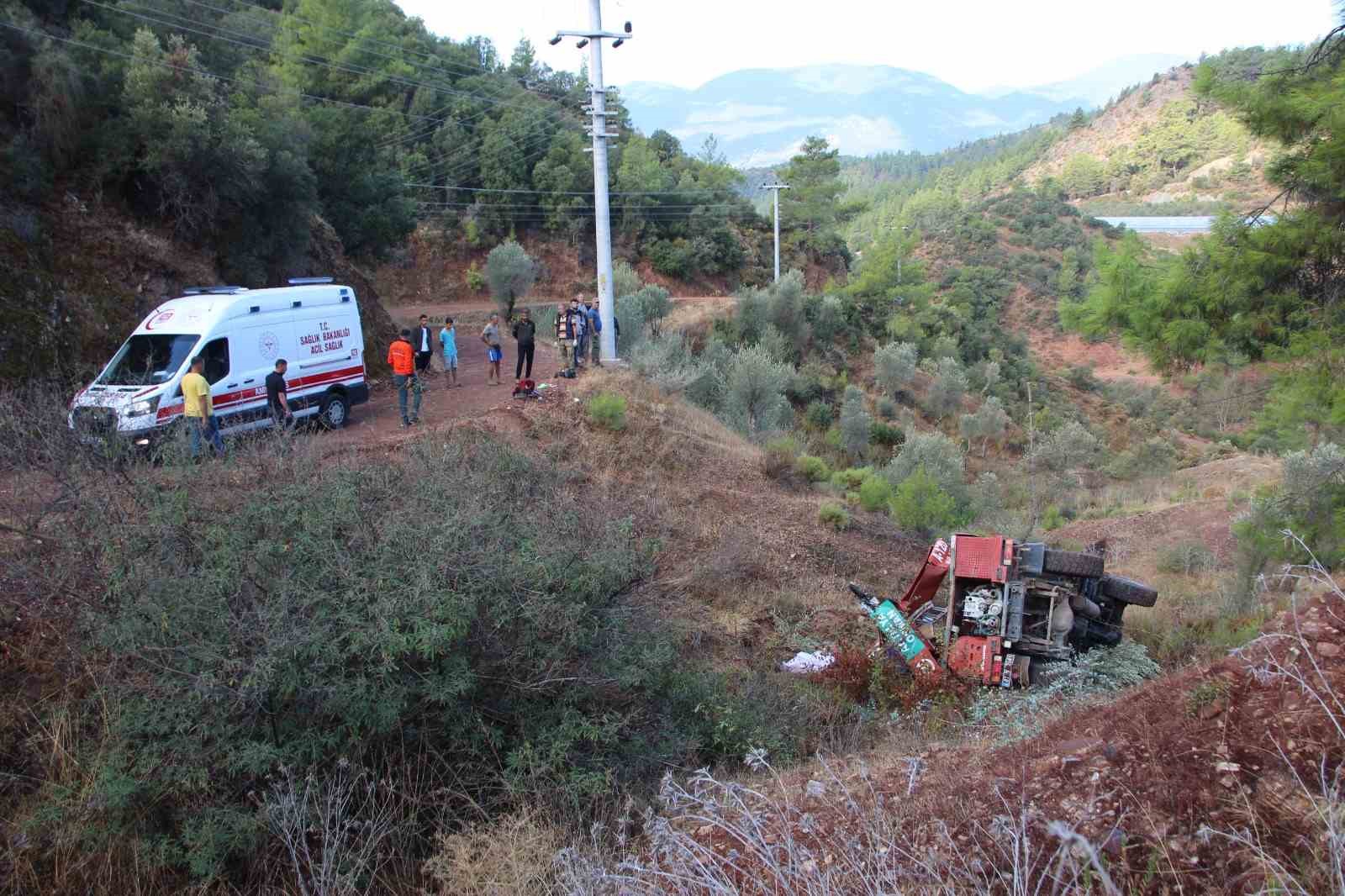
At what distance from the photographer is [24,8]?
18078 mm

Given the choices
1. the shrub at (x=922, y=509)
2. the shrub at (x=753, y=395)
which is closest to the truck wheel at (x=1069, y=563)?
the shrub at (x=922, y=509)

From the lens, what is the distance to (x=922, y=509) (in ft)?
62.0

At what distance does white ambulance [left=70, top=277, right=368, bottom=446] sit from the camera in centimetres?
1232

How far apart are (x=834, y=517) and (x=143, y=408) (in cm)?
1133

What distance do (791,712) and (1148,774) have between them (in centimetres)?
455

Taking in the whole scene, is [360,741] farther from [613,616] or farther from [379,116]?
[379,116]

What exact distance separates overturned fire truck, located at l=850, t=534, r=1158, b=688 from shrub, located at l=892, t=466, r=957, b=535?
7985mm

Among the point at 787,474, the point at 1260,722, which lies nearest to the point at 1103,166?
the point at 787,474

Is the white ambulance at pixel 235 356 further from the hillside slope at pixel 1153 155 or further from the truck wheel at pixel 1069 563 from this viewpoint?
the hillside slope at pixel 1153 155

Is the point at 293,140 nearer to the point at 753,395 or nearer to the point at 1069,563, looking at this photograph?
the point at 753,395

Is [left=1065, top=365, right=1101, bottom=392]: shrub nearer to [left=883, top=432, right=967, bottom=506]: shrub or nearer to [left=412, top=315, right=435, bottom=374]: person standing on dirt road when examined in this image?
[left=883, top=432, right=967, bottom=506]: shrub

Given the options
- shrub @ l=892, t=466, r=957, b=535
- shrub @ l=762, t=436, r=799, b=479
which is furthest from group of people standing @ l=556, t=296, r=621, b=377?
shrub @ l=892, t=466, r=957, b=535

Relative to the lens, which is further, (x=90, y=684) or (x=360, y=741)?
(x=90, y=684)

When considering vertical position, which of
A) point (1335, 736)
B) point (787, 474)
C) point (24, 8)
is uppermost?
Answer: point (24, 8)
